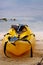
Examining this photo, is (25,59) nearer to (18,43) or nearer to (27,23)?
(18,43)

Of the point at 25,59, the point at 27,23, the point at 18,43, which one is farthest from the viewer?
the point at 27,23

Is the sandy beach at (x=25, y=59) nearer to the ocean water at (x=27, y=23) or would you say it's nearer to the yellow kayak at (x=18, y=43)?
the yellow kayak at (x=18, y=43)

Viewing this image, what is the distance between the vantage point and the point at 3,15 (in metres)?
12.7

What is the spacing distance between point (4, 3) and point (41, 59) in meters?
9.85

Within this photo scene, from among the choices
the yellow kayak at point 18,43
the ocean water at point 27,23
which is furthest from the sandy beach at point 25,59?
the ocean water at point 27,23

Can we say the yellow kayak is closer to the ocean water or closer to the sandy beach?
the sandy beach

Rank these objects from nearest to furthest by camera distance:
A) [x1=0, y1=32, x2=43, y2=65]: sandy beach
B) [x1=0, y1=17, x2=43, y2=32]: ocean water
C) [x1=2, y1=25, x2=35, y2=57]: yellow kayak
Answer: [x1=0, y1=32, x2=43, y2=65]: sandy beach < [x1=2, y1=25, x2=35, y2=57]: yellow kayak < [x1=0, y1=17, x2=43, y2=32]: ocean water

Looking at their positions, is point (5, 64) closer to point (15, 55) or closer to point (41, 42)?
point (15, 55)

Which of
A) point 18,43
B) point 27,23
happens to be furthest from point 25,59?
point 27,23

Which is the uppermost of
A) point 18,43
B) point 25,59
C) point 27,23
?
point 18,43

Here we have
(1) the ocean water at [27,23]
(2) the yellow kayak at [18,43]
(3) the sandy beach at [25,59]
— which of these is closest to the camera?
(3) the sandy beach at [25,59]

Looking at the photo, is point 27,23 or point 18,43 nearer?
point 18,43

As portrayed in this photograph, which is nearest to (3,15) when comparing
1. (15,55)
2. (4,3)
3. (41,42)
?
(4,3)

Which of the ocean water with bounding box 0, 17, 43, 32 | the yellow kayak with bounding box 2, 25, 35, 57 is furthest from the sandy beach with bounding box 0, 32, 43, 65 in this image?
the ocean water with bounding box 0, 17, 43, 32
